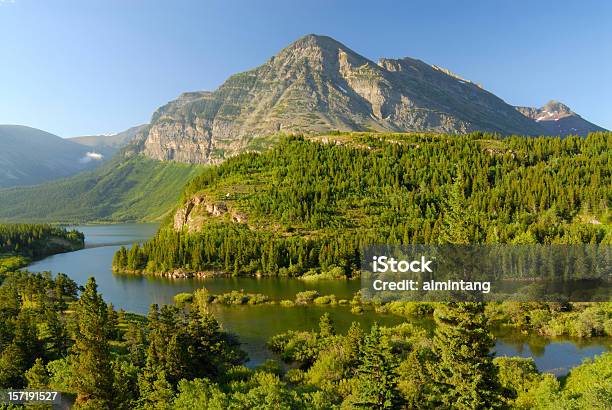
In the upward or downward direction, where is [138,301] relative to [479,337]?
downward

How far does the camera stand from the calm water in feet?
238

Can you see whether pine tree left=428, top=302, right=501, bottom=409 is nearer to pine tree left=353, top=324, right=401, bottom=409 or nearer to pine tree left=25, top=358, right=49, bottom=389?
pine tree left=353, top=324, right=401, bottom=409

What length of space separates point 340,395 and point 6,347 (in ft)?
152

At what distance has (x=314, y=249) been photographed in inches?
6304

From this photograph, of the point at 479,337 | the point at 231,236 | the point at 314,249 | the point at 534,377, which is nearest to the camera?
the point at 479,337

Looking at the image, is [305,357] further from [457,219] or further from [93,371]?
[457,219]

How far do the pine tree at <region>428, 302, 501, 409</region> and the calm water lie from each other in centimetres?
3576

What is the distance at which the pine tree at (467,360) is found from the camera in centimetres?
3519

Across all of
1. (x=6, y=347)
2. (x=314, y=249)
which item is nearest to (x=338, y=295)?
(x=314, y=249)

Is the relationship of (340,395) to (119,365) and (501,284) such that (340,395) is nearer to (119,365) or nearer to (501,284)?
(119,365)

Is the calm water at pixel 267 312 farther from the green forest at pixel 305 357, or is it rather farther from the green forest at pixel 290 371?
the green forest at pixel 290 371

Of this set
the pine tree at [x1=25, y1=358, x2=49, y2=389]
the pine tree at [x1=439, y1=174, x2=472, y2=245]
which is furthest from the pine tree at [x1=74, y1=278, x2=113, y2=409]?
the pine tree at [x1=439, y1=174, x2=472, y2=245]

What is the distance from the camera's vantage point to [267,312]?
104938 millimetres

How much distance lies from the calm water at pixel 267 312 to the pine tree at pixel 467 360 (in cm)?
3576
